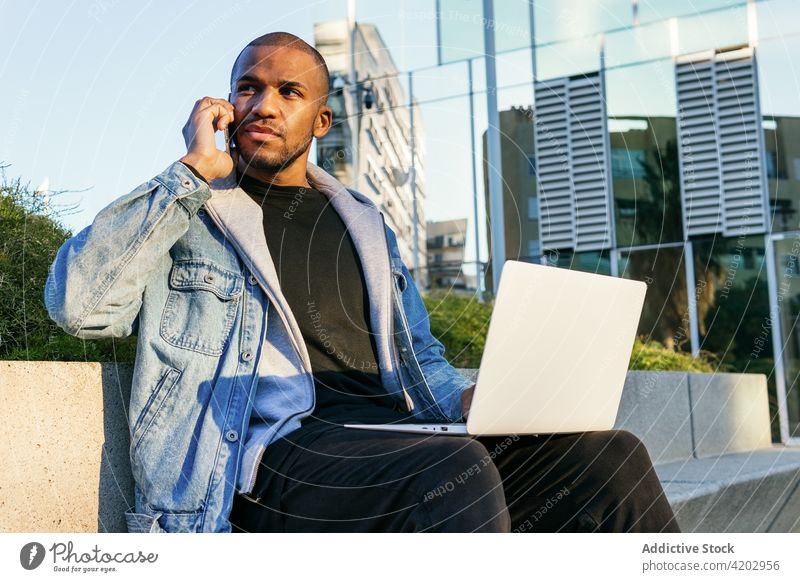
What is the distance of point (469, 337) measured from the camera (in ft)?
16.2

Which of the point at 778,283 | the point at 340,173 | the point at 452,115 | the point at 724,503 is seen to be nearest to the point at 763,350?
the point at 778,283

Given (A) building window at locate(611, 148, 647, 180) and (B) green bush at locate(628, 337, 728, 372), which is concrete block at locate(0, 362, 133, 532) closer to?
(B) green bush at locate(628, 337, 728, 372)

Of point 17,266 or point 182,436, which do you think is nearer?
point 182,436

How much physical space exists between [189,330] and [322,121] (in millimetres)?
756

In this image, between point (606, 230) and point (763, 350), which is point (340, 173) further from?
point (763, 350)

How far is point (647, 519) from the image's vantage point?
1.86m

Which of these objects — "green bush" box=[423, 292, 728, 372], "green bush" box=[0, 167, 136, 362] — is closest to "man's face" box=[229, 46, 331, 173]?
Result: "green bush" box=[0, 167, 136, 362]

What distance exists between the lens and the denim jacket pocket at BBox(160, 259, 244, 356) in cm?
188

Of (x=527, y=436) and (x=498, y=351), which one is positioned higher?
(x=498, y=351)

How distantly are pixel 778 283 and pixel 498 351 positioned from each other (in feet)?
20.7

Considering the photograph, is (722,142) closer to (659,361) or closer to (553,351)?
(659,361)

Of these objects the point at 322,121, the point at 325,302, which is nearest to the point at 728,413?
the point at 322,121

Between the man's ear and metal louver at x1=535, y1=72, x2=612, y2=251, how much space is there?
17.7ft

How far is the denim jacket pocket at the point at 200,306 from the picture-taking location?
1878mm
